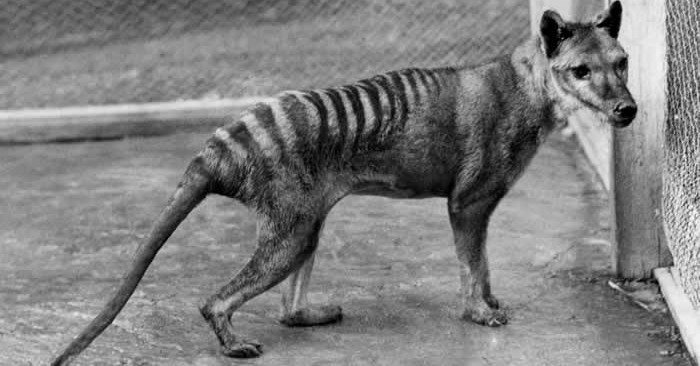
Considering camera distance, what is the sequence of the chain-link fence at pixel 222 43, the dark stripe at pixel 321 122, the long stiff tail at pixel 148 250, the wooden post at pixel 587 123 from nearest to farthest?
1. the long stiff tail at pixel 148 250
2. the dark stripe at pixel 321 122
3. the wooden post at pixel 587 123
4. the chain-link fence at pixel 222 43

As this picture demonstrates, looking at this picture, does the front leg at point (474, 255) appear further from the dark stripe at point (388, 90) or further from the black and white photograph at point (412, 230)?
the dark stripe at point (388, 90)

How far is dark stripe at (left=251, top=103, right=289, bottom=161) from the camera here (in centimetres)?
550

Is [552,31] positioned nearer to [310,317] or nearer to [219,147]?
[219,147]

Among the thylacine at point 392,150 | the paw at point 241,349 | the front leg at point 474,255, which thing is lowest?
the paw at point 241,349

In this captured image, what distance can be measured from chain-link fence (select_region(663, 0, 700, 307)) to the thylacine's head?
29 cm

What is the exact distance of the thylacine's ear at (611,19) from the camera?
5746mm

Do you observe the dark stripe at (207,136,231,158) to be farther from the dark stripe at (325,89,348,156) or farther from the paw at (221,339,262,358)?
the paw at (221,339,262,358)

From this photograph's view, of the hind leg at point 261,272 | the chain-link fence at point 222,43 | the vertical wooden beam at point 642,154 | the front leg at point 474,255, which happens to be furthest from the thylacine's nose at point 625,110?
the chain-link fence at point 222,43

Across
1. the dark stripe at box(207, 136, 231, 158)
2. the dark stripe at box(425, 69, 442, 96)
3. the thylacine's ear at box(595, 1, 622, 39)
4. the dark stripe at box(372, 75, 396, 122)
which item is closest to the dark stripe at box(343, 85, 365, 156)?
the dark stripe at box(372, 75, 396, 122)

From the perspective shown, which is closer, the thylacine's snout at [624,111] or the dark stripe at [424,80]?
the thylacine's snout at [624,111]

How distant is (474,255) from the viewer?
6.01 metres

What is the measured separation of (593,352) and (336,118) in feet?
5.13

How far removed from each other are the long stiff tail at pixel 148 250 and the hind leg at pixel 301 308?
0.78 metres

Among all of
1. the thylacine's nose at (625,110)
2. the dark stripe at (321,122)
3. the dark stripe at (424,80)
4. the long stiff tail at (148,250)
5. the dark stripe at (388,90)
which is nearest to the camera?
the long stiff tail at (148,250)
